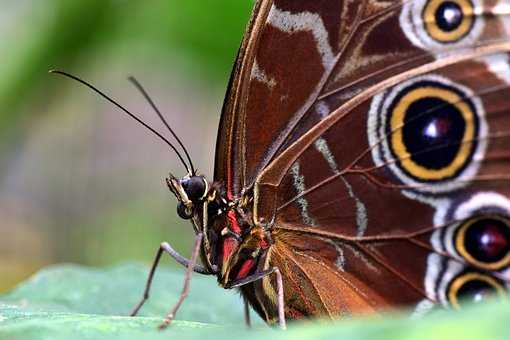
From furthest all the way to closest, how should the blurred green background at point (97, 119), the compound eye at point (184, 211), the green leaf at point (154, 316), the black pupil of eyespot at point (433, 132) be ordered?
the blurred green background at point (97, 119) < the compound eye at point (184, 211) < the black pupil of eyespot at point (433, 132) < the green leaf at point (154, 316)

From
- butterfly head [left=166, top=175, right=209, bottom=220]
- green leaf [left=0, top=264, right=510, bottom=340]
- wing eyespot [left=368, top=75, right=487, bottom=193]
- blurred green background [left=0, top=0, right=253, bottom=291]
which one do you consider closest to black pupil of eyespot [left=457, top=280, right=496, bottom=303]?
wing eyespot [left=368, top=75, right=487, bottom=193]

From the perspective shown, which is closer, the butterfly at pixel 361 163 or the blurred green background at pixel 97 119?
the butterfly at pixel 361 163

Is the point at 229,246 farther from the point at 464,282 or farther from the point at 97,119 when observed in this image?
the point at 97,119

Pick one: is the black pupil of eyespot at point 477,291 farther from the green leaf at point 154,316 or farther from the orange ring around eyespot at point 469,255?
the green leaf at point 154,316

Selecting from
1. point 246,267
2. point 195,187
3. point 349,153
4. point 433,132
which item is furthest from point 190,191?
point 433,132

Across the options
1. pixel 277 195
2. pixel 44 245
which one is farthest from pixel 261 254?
pixel 44 245

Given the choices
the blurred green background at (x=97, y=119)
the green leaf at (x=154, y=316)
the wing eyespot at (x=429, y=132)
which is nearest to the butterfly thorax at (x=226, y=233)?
the green leaf at (x=154, y=316)
